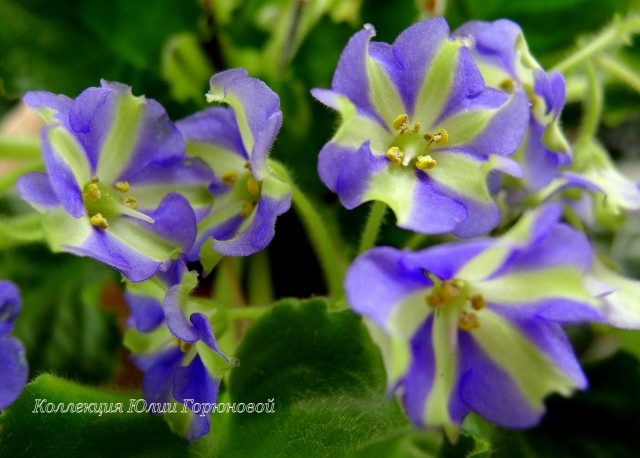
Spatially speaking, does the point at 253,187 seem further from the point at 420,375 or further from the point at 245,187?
the point at 420,375

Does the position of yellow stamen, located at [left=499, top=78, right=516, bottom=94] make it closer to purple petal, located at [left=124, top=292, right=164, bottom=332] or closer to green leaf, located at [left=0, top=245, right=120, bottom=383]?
purple petal, located at [left=124, top=292, right=164, bottom=332]

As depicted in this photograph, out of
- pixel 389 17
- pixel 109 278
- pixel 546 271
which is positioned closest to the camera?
pixel 546 271

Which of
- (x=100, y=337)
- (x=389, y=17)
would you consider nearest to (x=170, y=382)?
(x=100, y=337)

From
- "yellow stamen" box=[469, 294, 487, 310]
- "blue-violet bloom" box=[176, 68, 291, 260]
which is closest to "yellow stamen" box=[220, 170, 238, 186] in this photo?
"blue-violet bloom" box=[176, 68, 291, 260]

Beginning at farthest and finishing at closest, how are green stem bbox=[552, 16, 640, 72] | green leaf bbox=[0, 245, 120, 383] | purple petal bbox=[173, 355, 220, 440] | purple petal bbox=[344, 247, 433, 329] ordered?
1. green leaf bbox=[0, 245, 120, 383]
2. green stem bbox=[552, 16, 640, 72]
3. purple petal bbox=[173, 355, 220, 440]
4. purple petal bbox=[344, 247, 433, 329]

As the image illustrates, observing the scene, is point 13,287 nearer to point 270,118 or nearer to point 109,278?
point 270,118

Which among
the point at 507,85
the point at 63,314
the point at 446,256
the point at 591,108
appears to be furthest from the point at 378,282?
the point at 63,314
